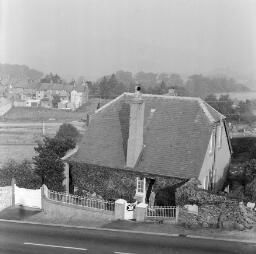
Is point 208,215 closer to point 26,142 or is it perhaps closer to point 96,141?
point 96,141

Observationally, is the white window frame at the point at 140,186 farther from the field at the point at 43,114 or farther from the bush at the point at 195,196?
the field at the point at 43,114

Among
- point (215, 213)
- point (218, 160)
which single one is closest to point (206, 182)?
point (218, 160)

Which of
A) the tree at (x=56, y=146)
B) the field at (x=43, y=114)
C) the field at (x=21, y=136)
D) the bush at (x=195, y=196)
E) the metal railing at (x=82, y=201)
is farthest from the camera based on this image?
the field at (x=43, y=114)

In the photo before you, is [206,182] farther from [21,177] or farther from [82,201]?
[21,177]

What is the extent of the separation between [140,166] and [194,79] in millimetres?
169218

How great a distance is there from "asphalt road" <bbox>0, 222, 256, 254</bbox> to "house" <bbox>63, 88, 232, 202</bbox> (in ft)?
21.4

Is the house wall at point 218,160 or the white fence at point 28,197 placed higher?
the house wall at point 218,160

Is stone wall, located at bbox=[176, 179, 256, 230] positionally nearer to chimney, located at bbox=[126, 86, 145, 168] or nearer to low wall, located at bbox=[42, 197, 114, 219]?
low wall, located at bbox=[42, 197, 114, 219]

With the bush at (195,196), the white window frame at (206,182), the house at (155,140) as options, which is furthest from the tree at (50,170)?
the bush at (195,196)

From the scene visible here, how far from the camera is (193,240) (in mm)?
20750

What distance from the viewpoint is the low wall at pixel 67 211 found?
25156 millimetres

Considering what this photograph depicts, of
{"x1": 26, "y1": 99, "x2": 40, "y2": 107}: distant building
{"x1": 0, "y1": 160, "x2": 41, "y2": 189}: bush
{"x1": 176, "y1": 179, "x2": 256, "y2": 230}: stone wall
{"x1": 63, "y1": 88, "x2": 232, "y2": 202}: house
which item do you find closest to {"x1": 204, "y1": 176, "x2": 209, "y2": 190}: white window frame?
{"x1": 63, "y1": 88, "x2": 232, "y2": 202}: house

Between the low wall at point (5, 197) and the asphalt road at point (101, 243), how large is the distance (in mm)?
5369

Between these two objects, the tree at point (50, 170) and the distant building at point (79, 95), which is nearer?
the tree at point (50, 170)
